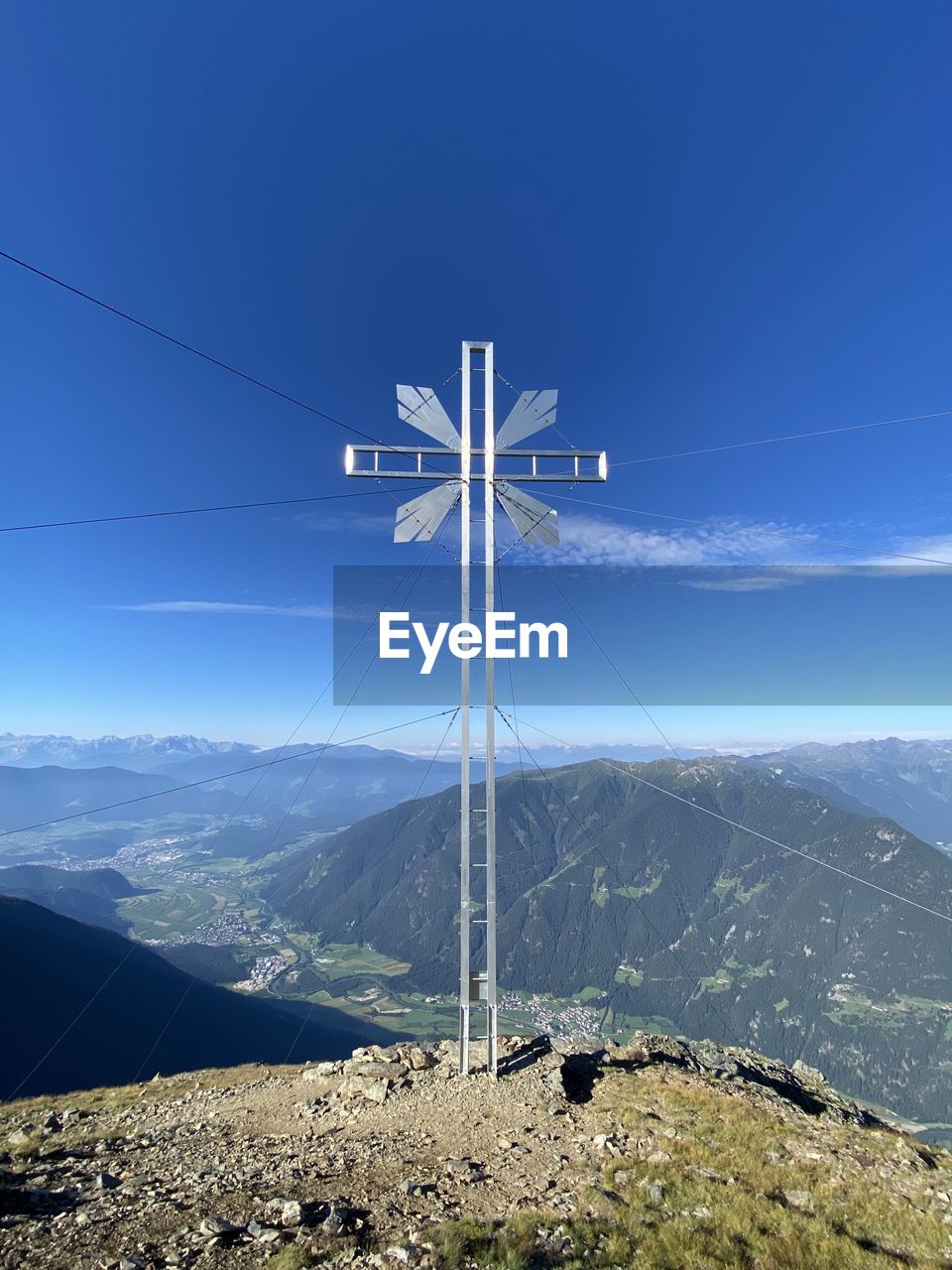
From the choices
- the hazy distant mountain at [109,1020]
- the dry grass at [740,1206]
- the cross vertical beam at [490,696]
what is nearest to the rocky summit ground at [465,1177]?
the dry grass at [740,1206]

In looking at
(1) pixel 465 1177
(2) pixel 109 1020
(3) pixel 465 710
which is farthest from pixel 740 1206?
(2) pixel 109 1020

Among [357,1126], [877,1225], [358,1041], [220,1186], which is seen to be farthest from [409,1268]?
[358,1041]

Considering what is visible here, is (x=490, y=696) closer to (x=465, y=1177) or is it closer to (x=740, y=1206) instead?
(x=465, y=1177)

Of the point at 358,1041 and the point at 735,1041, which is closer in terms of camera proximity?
the point at 358,1041

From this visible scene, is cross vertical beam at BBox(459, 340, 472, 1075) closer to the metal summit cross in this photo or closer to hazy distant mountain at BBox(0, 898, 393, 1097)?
the metal summit cross

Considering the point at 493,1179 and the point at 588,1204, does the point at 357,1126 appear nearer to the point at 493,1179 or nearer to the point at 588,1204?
the point at 493,1179

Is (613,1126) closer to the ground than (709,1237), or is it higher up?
closer to the ground
